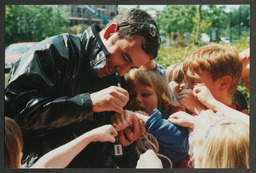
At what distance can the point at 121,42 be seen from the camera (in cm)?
211

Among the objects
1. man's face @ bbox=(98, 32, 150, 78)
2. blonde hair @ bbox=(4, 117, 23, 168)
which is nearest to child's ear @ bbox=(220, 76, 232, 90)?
man's face @ bbox=(98, 32, 150, 78)

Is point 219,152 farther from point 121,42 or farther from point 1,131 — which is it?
point 1,131

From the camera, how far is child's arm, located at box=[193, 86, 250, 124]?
2.14 meters

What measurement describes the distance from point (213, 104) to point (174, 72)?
496 millimetres

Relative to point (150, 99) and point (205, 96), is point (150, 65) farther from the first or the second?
point (205, 96)

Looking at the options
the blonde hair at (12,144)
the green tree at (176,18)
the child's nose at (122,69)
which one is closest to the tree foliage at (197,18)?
the green tree at (176,18)

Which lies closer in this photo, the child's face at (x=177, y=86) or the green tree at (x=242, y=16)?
the green tree at (x=242, y=16)

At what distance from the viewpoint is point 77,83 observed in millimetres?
2086

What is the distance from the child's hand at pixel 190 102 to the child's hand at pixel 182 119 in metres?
0.13

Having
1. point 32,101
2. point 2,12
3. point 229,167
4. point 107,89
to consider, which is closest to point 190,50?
point 107,89

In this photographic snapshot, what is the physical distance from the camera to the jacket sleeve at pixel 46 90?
187cm

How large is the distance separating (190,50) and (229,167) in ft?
3.50

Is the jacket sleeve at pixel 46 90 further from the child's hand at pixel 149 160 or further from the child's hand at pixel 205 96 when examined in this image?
the child's hand at pixel 205 96

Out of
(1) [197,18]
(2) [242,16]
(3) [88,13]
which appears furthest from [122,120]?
(2) [242,16]
